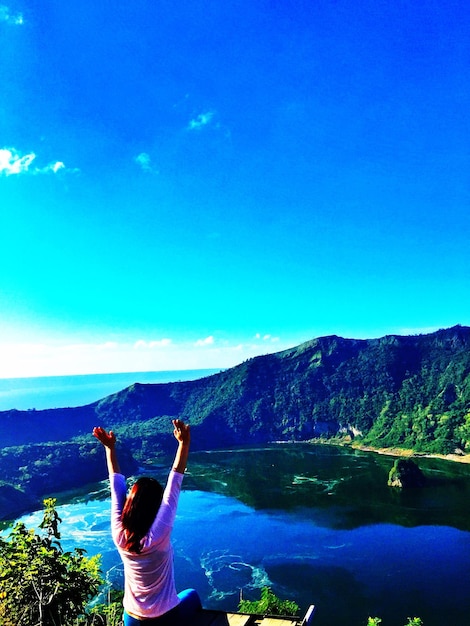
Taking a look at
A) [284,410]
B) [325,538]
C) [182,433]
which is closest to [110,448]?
[182,433]

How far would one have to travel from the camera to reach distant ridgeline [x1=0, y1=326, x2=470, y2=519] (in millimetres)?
94750

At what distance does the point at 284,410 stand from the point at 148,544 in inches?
5711

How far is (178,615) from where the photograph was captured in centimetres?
320

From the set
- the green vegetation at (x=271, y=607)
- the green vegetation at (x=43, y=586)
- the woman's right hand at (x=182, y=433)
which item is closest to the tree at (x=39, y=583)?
the green vegetation at (x=43, y=586)

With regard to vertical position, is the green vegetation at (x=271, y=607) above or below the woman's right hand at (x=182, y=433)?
below

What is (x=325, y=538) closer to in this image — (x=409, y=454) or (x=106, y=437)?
(x=106, y=437)

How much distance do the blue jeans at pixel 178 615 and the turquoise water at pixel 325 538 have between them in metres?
32.5

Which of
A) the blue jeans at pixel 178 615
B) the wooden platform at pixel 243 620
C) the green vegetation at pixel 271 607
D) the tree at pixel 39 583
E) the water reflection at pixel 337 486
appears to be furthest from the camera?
the water reflection at pixel 337 486

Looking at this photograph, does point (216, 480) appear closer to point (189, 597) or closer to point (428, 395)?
point (428, 395)

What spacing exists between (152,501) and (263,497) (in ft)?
248

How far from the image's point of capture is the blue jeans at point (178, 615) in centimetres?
309

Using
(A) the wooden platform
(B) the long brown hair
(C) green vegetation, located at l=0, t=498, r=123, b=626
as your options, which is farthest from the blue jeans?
(C) green vegetation, located at l=0, t=498, r=123, b=626

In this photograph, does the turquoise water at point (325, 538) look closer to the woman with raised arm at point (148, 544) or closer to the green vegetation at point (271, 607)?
the green vegetation at point (271, 607)

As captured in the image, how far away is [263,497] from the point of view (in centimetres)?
7306
